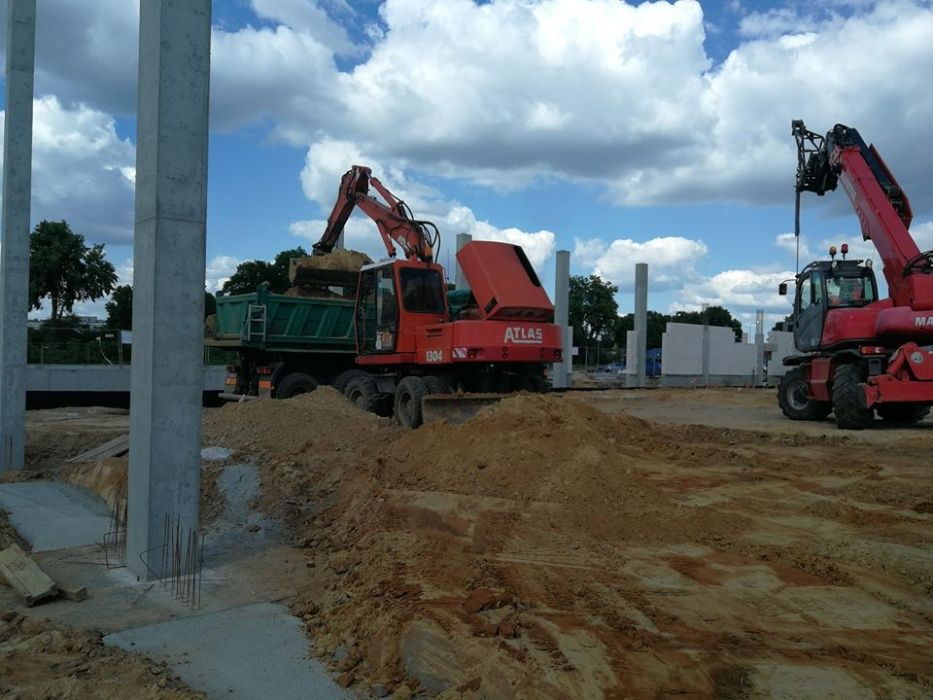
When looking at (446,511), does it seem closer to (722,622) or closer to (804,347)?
(722,622)

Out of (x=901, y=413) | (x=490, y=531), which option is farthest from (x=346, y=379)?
(x=901, y=413)

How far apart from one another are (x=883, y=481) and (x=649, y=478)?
274cm

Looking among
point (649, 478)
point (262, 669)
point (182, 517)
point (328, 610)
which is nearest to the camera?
point (262, 669)

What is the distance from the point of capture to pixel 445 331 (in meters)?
13.4

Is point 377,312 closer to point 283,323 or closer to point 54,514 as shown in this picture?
point 283,323

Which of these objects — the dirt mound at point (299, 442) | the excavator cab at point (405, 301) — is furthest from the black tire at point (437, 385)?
the dirt mound at point (299, 442)

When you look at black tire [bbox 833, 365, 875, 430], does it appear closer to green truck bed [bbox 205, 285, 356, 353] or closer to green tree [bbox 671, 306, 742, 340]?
green truck bed [bbox 205, 285, 356, 353]

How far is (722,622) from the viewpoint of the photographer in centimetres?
495

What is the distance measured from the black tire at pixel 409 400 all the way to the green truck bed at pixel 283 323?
4785 millimetres

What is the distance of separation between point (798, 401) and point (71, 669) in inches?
626

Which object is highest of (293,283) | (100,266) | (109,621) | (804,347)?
(100,266)

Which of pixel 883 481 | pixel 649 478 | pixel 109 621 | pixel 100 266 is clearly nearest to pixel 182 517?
pixel 109 621

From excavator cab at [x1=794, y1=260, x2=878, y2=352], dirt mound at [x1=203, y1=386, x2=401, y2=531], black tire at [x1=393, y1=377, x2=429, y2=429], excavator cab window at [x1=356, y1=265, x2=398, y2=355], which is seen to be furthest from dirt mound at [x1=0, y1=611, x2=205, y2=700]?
excavator cab at [x1=794, y1=260, x2=878, y2=352]

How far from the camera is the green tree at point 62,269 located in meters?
42.4
